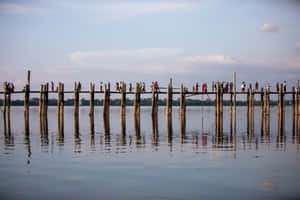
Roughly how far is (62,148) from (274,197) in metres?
8.86

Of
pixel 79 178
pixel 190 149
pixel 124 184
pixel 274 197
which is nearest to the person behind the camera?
pixel 274 197

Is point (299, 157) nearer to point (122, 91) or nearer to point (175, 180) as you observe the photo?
point (175, 180)

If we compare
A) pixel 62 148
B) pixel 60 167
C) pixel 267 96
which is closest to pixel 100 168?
pixel 60 167

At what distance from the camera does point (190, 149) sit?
47.9 feet

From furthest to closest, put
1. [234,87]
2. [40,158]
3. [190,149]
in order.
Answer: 1. [234,87]
2. [190,149]
3. [40,158]

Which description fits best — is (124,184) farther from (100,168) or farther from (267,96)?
(267,96)

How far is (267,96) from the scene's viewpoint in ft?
132

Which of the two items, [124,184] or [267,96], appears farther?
[267,96]

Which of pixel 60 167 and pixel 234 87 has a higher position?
pixel 234 87

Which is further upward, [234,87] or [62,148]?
[234,87]

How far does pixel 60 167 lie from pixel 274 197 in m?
5.79

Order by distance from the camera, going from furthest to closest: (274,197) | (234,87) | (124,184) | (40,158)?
(234,87)
(40,158)
(124,184)
(274,197)

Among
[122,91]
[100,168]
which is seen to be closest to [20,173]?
[100,168]

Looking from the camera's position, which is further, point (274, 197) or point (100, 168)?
point (100, 168)
